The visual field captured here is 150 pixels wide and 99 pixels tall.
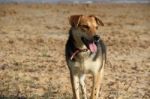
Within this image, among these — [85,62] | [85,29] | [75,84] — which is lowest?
[75,84]

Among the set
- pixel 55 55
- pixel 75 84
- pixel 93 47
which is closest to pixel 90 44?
pixel 93 47

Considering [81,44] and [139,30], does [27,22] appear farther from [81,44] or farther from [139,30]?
[81,44]

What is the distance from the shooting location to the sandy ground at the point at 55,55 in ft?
34.2

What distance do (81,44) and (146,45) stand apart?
738 cm

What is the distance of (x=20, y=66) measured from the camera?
41.7 feet

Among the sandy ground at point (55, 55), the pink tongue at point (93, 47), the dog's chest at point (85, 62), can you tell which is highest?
the pink tongue at point (93, 47)

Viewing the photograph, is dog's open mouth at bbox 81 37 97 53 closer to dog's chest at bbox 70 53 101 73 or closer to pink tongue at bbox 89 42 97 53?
pink tongue at bbox 89 42 97 53

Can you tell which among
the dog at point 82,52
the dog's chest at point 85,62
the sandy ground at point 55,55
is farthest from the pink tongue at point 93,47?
the sandy ground at point 55,55

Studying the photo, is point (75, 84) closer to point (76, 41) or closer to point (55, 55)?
point (76, 41)

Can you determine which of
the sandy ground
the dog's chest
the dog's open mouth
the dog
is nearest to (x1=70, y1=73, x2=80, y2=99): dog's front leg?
the dog

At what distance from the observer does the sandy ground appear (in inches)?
410

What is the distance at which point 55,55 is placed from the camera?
1416 cm

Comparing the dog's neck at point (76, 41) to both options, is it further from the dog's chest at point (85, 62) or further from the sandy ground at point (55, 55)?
the sandy ground at point (55, 55)

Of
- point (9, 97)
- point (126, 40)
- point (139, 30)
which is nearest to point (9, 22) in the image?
point (139, 30)
